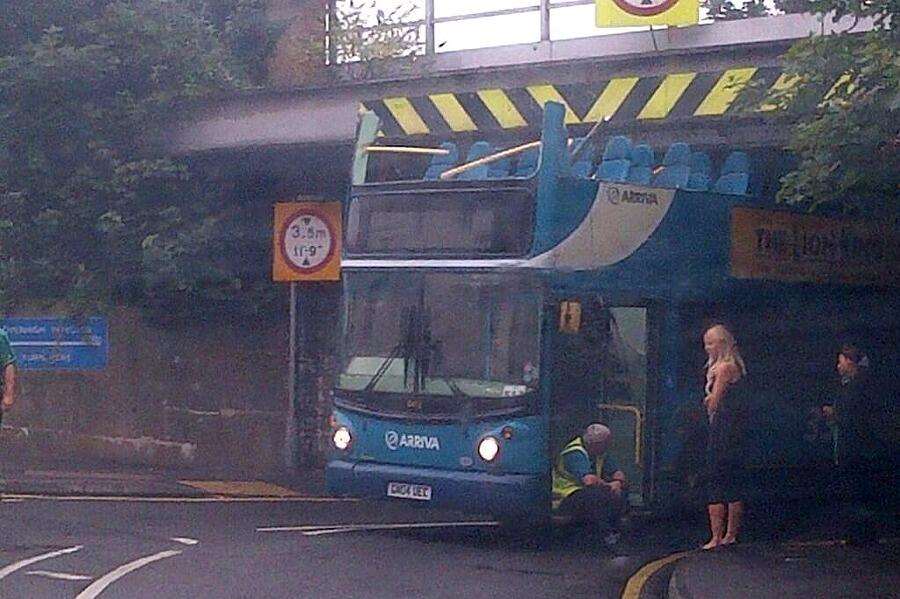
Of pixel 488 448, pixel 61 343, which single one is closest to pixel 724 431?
pixel 488 448

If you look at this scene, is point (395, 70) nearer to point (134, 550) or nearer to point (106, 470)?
point (106, 470)

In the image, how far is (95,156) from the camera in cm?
1975

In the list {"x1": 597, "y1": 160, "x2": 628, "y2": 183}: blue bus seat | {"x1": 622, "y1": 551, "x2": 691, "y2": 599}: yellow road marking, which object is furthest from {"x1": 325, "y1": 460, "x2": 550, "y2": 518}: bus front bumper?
{"x1": 597, "y1": 160, "x2": 628, "y2": 183}: blue bus seat

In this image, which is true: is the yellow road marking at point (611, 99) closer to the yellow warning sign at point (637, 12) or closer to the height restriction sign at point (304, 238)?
the yellow warning sign at point (637, 12)

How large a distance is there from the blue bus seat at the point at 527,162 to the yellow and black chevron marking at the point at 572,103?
6.32 feet

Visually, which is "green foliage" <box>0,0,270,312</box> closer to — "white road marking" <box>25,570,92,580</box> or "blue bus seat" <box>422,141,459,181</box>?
"blue bus seat" <box>422,141,459,181</box>

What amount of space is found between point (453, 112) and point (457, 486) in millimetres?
4584

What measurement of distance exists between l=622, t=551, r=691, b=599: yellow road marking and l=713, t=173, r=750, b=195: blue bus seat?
3.29m

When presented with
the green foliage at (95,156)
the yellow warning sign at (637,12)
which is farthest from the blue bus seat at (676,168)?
the green foliage at (95,156)

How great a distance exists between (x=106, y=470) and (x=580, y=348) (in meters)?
8.26

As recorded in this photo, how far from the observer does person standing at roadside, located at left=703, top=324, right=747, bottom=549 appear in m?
13.1

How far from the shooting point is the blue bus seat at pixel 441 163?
45.8 ft

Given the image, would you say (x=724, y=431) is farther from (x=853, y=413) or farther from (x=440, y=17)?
(x=440, y=17)

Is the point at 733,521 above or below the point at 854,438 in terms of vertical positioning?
below
